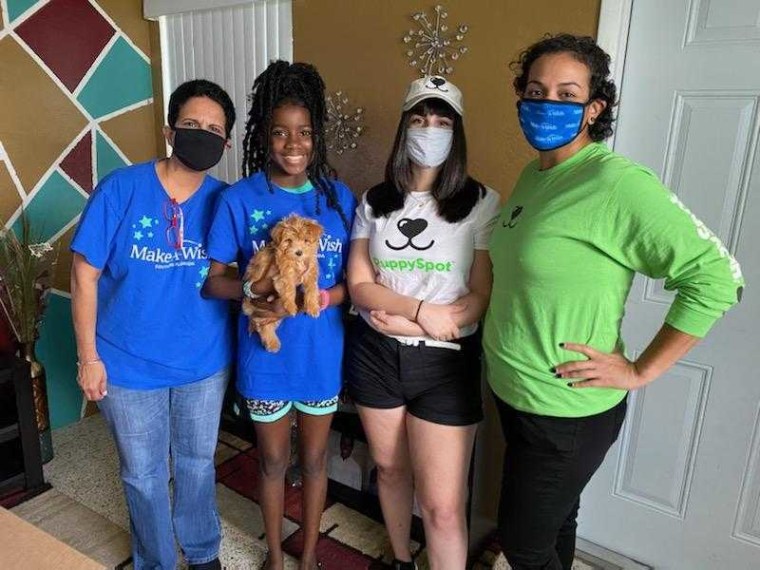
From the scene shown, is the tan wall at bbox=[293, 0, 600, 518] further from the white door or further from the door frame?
the white door

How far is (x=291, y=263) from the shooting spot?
4.45 feet

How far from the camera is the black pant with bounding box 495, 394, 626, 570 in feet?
3.96

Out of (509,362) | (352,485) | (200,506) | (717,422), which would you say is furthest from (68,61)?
(717,422)

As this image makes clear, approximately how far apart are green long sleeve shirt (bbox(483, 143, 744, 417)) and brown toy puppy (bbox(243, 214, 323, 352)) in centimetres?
45

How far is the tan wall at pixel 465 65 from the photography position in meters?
1.75

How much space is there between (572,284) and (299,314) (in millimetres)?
734

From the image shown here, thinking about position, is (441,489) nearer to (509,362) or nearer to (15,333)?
(509,362)

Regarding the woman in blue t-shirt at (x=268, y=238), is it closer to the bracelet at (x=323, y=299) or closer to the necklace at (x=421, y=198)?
the bracelet at (x=323, y=299)

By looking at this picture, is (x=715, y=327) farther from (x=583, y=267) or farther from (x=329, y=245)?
(x=329, y=245)

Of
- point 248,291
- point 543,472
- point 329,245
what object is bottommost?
point 543,472

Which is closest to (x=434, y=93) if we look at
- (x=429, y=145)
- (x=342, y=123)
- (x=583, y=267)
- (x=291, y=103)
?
(x=429, y=145)

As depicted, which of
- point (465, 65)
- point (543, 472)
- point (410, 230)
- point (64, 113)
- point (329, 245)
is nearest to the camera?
point (543, 472)

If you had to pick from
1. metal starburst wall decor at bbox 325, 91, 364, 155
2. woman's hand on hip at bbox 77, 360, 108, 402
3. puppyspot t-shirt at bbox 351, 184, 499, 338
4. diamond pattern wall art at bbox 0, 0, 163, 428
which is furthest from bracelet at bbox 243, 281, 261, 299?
diamond pattern wall art at bbox 0, 0, 163, 428

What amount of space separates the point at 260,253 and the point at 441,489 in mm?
807
